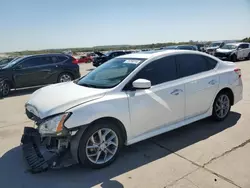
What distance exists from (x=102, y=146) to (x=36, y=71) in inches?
320

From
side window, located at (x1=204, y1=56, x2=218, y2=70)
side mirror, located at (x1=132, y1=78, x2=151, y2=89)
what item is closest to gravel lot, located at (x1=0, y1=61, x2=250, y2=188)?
side mirror, located at (x1=132, y1=78, x2=151, y2=89)

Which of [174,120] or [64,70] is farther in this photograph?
[64,70]

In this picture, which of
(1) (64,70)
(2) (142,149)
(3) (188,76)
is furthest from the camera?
(1) (64,70)

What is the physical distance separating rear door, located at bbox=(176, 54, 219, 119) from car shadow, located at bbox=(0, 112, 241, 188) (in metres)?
A: 0.46

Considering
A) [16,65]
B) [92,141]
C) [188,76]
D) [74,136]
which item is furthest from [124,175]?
[16,65]

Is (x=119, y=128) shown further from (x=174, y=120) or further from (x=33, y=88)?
(x=33, y=88)

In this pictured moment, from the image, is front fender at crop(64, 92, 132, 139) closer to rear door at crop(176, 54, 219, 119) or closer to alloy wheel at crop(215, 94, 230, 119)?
rear door at crop(176, 54, 219, 119)

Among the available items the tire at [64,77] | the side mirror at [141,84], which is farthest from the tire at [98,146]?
the tire at [64,77]

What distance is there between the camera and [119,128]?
3.74 m

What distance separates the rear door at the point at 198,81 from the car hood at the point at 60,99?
5.43 feet

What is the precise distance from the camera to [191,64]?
4.79 meters

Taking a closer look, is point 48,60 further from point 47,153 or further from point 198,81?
point 47,153

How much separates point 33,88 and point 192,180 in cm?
988

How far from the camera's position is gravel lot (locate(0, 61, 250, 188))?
3.23m
